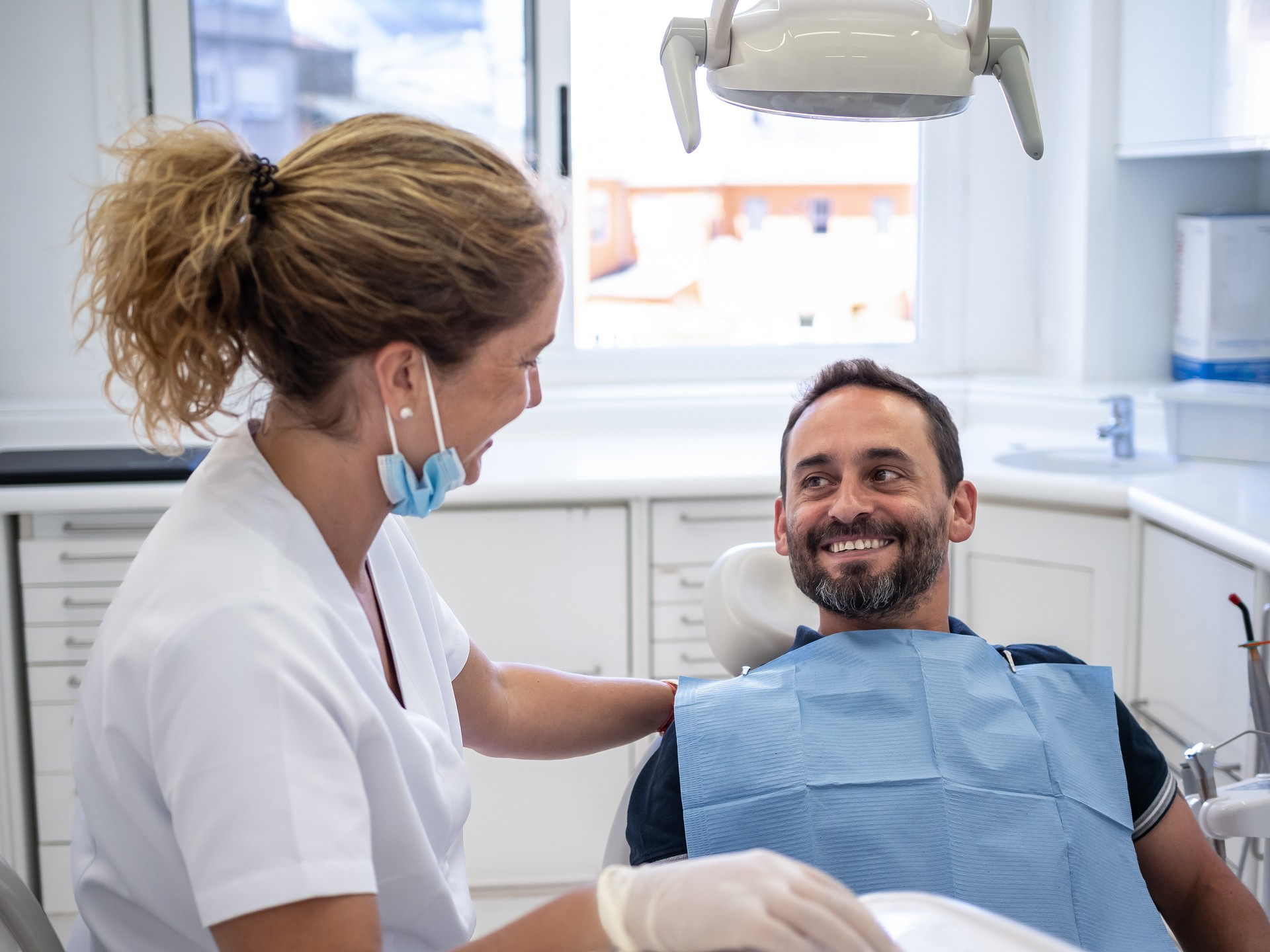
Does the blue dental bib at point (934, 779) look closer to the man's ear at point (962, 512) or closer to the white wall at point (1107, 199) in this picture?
the man's ear at point (962, 512)

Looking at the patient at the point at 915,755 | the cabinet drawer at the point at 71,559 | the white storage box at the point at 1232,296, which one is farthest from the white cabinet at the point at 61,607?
the white storage box at the point at 1232,296

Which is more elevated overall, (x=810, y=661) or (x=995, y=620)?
(x=810, y=661)

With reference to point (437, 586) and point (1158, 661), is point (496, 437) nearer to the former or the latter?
point (437, 586)

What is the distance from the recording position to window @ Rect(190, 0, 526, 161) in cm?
284

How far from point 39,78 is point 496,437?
1.30 metres

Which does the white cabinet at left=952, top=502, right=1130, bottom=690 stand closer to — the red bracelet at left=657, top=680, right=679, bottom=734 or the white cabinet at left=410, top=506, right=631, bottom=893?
the white cabinet at left=410, top=506, right=631, bottom=893

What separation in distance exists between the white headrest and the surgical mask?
468 mm

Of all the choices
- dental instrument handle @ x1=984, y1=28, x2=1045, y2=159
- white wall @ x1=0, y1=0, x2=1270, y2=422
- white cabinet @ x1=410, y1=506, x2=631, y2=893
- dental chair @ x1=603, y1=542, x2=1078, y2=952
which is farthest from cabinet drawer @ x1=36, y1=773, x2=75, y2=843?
dental instrument handle @ x1=984, y1=28, x2=1045, y2=159

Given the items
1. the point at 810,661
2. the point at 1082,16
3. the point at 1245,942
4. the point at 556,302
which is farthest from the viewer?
the point at 1082,16

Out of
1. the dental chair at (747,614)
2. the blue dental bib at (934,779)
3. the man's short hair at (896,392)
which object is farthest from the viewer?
the man's short hair at (896,392)

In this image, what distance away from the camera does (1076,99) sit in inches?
111

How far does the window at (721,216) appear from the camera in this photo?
303 cm

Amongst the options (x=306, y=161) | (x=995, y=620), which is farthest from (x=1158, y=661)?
(x=306, y=161)

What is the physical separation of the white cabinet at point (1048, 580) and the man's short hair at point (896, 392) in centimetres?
80
